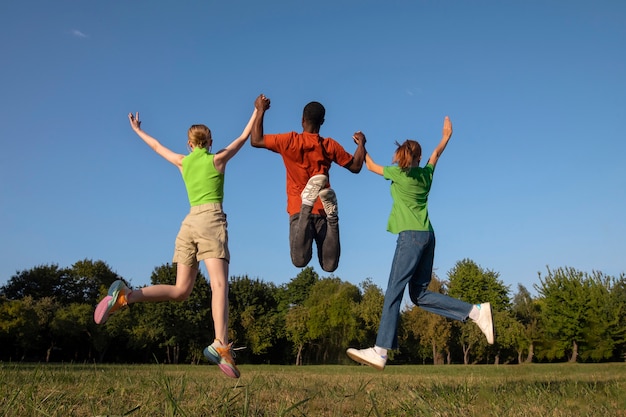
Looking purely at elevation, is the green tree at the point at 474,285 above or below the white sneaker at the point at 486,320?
above

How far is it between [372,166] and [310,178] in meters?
1.05

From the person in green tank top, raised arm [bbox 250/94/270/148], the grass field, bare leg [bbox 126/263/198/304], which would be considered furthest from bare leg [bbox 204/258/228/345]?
raised arm [bbox 250/94/270/148]

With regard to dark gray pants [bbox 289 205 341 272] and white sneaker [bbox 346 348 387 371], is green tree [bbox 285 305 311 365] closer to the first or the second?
dark gray pants [bbox 289 205 341 272]

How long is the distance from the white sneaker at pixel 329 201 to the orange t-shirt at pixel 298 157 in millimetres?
424

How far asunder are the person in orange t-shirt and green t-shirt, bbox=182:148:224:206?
2.94 feet

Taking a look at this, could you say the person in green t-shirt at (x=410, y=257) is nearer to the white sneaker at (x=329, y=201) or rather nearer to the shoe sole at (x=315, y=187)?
the white sneaker at (x=329, y=201)

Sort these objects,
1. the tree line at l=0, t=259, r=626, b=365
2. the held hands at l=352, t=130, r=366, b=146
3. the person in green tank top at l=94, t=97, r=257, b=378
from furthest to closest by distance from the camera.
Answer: the tree line at l=0, t=259, r=626, b=365 < the held hands at l=352, t=130, r=366, b=146 < the person in green tank top at l=94, t=97, r=257, b=378

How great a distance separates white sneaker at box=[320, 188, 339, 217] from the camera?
656 centimetres

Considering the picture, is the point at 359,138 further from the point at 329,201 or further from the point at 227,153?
the point at 227,153

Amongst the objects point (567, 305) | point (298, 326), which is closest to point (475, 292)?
point (567, 305)

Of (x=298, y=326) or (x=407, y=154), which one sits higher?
(x=407, y=154)

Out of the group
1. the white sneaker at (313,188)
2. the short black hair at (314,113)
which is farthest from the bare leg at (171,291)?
the short black hair at (314,113)

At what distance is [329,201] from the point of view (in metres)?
6.63

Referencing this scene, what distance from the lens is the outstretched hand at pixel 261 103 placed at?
6594 mm
